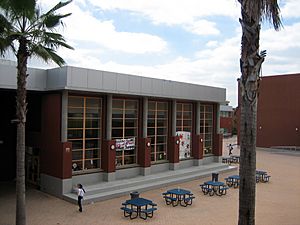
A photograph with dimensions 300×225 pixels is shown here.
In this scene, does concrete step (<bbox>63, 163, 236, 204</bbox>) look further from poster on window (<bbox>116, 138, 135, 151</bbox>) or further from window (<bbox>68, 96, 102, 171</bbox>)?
poster on window (<bbox>116, 138, 135, 151</bbox>)

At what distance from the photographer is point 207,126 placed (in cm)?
2912

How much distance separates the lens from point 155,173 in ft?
76.0

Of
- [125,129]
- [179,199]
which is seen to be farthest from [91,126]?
[179,199]

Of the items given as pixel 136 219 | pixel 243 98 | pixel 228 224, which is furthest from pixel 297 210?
pixel 243 98

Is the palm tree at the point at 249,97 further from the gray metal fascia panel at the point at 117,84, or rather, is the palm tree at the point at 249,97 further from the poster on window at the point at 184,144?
the poster on window at the point at 184,144

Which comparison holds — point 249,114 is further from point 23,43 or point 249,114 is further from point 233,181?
point 233,181

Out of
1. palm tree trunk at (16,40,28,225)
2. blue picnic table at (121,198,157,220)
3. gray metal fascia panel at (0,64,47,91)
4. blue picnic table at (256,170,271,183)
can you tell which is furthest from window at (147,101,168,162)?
palm tree trunk at (16,40,28,225)

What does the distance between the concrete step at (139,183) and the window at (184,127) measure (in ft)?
5.11

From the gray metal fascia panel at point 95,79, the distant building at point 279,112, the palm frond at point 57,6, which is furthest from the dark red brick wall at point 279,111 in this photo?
the palm frond at point 57,6

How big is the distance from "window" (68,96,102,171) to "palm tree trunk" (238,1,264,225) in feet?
43.1

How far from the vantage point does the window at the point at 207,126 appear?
28391 mm

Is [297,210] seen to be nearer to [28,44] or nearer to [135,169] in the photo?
[135,169]

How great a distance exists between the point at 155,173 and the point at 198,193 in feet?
14.5

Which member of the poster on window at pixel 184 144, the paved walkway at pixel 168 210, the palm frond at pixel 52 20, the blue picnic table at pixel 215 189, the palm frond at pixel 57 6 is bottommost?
the paved walkway at pixel 168 210
